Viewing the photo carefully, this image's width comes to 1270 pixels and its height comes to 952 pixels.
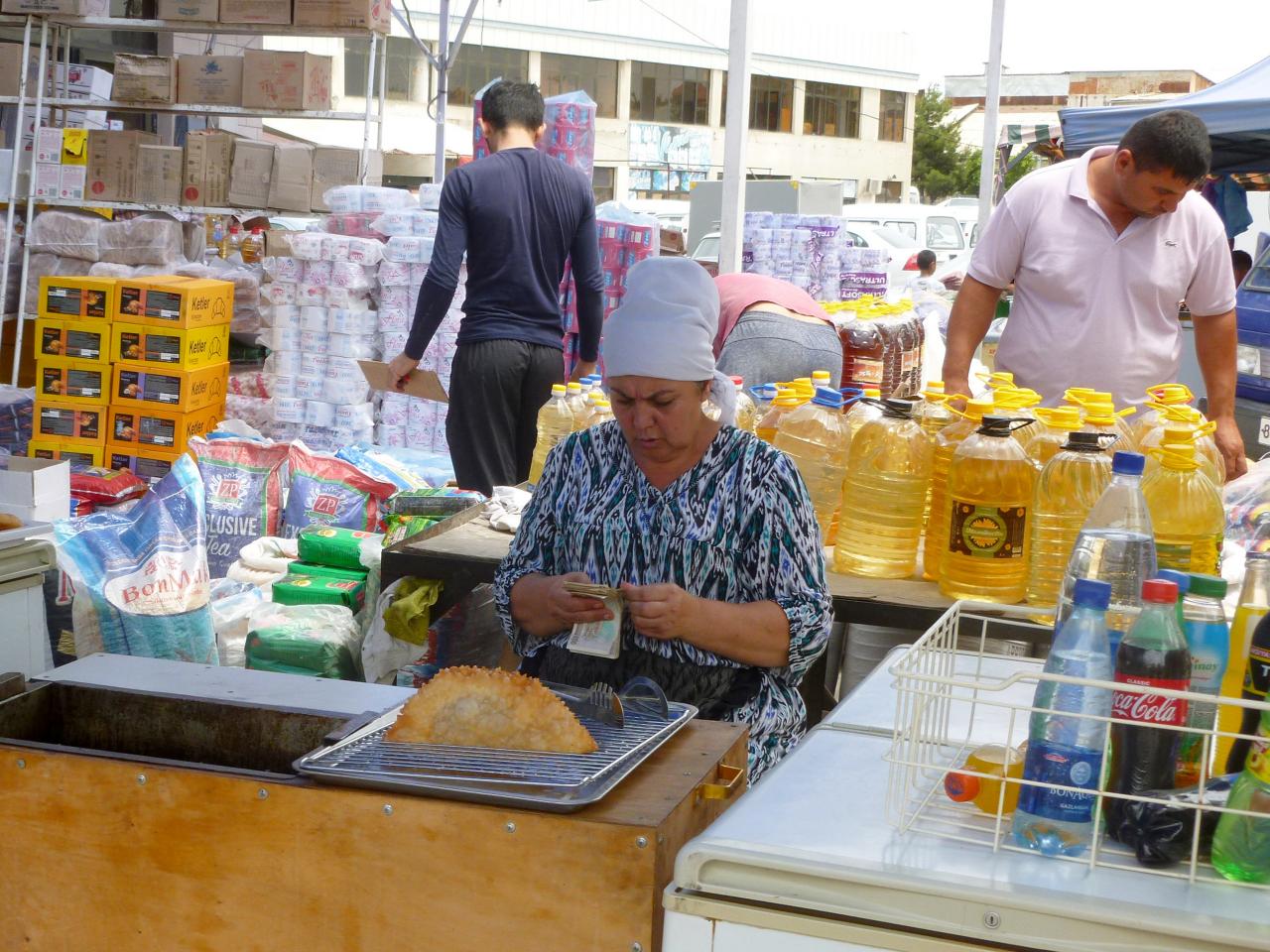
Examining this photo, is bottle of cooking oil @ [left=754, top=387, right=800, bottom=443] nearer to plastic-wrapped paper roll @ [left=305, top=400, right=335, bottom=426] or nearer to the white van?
plastic-wrapped paper roll @ [left=305, top=400, right=335, bottom=426]

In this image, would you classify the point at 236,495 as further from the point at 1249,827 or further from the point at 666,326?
the point at 1249,827

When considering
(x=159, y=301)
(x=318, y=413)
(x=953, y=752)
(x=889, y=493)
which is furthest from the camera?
→ (x=318, y=413)

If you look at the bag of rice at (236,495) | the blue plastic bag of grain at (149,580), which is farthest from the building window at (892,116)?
the blue plastic bag of grain at (149,580)

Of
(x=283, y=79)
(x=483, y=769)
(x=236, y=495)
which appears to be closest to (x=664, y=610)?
(x=483, y=769)

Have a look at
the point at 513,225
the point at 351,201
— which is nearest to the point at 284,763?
the point at 513,225

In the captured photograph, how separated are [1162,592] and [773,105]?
46.2 meters

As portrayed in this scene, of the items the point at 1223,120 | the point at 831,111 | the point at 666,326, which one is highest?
the point at 831,111

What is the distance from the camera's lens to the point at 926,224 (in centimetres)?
2077

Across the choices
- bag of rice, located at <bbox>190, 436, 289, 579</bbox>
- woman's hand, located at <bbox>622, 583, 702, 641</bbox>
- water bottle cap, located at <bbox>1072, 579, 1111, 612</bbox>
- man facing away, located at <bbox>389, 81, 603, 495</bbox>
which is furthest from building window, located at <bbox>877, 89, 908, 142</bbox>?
water bottle cap, located at <bbox>1072, 579, 1111, 612</bbox>

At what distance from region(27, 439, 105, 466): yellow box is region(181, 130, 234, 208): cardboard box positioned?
243cm

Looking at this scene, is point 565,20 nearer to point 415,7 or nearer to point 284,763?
point 415,7

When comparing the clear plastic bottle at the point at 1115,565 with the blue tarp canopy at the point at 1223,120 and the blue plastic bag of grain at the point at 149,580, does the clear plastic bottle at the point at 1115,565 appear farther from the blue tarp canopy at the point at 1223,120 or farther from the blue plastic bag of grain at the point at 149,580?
the blue tarp canopy at the point at 1223,120

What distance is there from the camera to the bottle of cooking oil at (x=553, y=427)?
4180mm

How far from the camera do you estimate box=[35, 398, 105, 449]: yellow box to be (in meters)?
6.76
